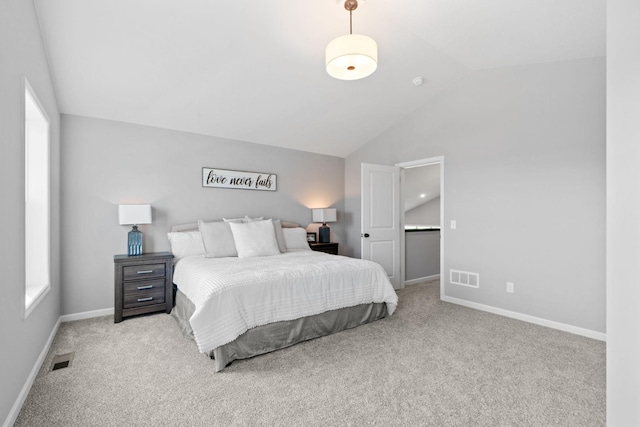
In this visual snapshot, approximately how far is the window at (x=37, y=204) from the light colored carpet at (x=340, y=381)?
27.1 inches

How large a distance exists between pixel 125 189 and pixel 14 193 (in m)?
2.03

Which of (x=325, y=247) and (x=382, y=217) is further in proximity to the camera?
(x=325, y=247)

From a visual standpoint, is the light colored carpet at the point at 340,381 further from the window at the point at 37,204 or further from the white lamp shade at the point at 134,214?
the white lamp shade at the point at 134,214

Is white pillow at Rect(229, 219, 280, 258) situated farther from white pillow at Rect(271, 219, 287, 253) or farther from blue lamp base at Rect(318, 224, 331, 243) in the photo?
blue lamp base at Rect(318, 224, 331, 243)

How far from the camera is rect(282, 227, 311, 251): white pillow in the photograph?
4574 mm

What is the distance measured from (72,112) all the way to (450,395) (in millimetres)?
4429

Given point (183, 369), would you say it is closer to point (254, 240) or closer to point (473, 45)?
point (254, 240)

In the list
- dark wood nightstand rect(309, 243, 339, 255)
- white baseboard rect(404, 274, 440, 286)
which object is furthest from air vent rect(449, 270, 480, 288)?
dark wood nightstand rect(309, 243, 339, 255)

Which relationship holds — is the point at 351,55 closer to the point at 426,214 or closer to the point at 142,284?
the point at 142,284

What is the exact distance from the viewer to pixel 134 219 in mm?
3547

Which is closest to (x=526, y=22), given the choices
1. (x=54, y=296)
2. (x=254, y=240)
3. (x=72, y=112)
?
(x=254, y=240)

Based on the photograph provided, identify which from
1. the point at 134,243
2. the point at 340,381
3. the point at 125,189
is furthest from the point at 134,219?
the point at 340,381

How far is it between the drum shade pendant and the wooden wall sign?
245 cm

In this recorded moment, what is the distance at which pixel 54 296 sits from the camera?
305 cm
